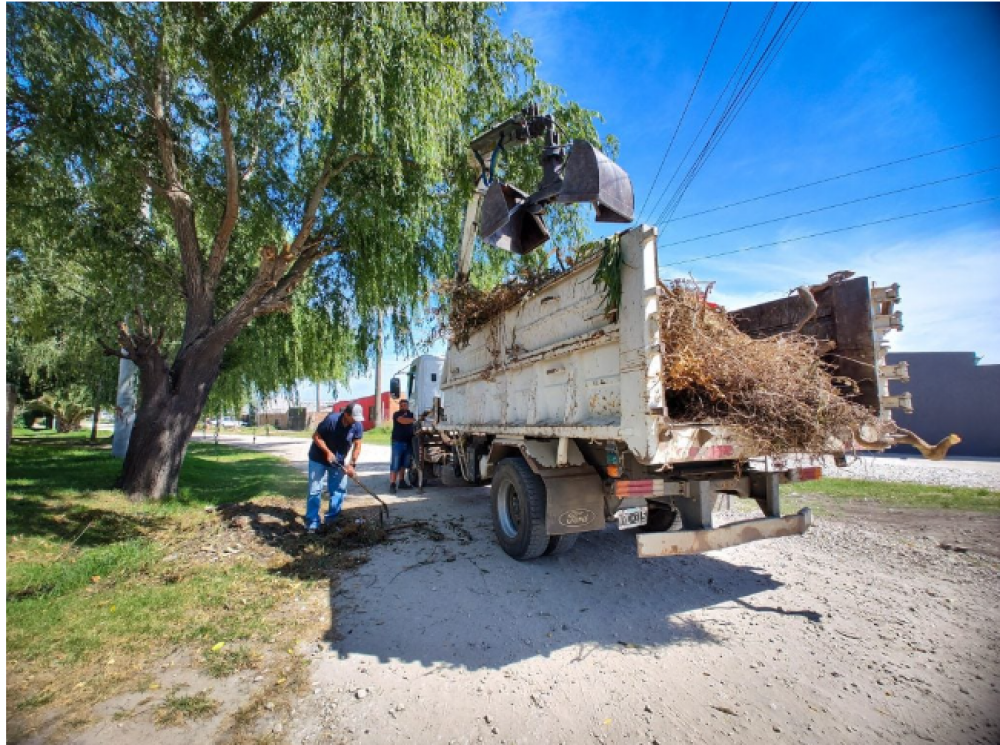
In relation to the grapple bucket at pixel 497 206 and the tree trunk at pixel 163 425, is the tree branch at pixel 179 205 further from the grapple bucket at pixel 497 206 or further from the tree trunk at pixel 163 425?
the grapple bucket at pixel 497 206

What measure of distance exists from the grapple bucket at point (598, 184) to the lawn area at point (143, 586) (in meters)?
3.89

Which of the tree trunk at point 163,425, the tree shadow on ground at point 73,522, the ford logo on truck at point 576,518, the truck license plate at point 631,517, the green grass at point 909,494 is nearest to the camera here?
the truck license plate at point 631,517

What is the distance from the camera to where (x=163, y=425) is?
6770 millimetres

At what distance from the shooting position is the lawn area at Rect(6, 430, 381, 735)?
2.81m

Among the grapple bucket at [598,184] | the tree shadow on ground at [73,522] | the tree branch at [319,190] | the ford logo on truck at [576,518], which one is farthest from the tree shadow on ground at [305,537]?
the grapple bucket at [598,184]

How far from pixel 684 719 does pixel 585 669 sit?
62 centimetres

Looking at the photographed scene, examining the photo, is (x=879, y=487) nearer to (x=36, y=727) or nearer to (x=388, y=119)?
(x=388, y=119)

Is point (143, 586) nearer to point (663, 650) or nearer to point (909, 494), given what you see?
point (663, 650)

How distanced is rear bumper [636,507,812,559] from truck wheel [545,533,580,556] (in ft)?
3.94

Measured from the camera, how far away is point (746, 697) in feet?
8.16

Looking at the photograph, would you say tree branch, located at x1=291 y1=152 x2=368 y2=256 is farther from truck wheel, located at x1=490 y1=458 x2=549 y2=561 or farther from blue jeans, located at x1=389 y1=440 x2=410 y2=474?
truck wheel, located at x1=490 y1=458 x2=549 y2=561

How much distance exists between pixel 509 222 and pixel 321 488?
3.96 metres

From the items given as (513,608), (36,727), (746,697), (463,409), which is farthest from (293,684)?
(463,409)

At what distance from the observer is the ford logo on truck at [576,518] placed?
3.95 metres
